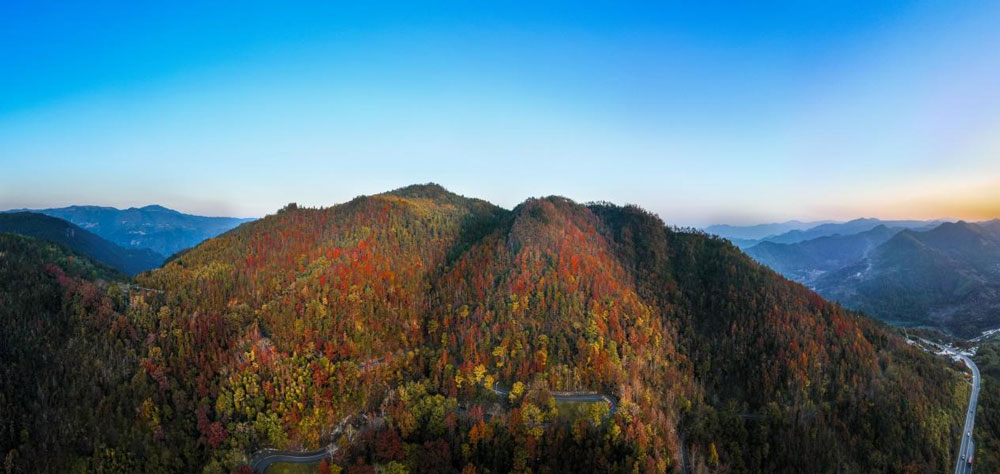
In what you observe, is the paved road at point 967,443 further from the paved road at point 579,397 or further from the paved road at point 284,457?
the paved road at point 284,457

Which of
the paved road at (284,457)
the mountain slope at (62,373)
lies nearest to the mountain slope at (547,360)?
the paved road at (284,457)

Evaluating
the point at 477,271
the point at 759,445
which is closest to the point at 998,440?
the point at 759,445

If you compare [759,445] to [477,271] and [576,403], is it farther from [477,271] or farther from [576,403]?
[477,271]

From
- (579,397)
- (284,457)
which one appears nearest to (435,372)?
(284,457)

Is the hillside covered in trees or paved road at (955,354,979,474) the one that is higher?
the hillside covered in trees

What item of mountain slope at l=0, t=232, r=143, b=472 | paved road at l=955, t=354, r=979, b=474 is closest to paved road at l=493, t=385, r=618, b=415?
mountain slope at l=0, t=232, r=143, b=472

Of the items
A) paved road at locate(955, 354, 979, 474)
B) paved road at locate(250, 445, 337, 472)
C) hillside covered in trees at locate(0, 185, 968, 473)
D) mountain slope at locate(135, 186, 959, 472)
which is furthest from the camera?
paved road at locate(955, 354, 979, 474)

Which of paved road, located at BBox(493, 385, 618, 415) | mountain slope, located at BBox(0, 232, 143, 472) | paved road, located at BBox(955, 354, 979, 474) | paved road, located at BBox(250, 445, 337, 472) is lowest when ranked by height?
paved road, located at BBox(955, 354, 979, 474)

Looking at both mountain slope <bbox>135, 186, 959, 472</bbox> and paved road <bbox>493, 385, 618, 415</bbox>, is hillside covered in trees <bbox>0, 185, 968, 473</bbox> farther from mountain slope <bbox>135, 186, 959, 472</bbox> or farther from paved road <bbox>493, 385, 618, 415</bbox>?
paved road <bbox>493, 385, 618, 415</bbox>
